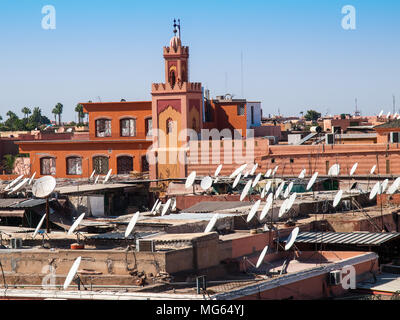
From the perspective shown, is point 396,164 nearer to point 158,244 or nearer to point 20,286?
point 158,244

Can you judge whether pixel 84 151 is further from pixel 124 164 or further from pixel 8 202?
pixel 8 202

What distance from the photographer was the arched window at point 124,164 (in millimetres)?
49688

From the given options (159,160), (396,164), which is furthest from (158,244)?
(159,160)

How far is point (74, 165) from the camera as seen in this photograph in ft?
167

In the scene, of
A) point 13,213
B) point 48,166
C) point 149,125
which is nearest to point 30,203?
point 13,213

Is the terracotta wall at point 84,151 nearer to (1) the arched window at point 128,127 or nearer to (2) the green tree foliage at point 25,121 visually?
(1) the arched window at point 128,127

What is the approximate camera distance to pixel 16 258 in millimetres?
20328

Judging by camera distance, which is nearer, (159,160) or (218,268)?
(218,268)

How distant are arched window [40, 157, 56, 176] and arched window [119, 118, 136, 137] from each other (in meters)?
4.71

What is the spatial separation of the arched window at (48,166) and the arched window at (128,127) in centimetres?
471

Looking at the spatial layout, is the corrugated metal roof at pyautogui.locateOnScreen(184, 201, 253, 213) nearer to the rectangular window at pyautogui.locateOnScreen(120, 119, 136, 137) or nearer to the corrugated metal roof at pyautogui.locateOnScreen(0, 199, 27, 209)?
the corrugated metal roof at pyautogui.locateOnScreen(0, 199, 27, 209)

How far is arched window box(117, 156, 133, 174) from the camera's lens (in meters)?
49.7

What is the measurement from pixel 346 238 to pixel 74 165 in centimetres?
2853
